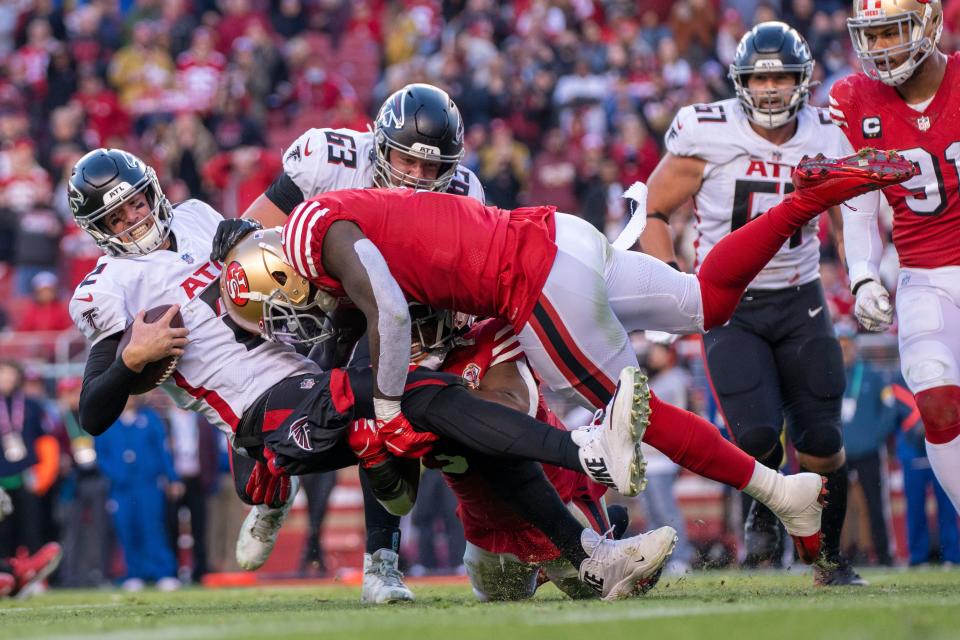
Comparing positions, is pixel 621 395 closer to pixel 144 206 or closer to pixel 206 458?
pixel 144 206

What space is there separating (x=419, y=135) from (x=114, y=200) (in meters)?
1.24

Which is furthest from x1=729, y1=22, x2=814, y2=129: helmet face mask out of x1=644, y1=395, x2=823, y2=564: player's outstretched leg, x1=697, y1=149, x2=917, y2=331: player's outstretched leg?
x1=644, y1=395, x2=823, y2=564: player's outstretched leg

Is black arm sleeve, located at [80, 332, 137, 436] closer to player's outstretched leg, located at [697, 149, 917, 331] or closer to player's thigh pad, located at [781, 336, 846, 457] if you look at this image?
player's outstretched leg, located at [697, 149, 917, 331]

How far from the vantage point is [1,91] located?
15.7 m

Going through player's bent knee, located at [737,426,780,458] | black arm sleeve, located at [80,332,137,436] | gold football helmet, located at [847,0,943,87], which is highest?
gold football helmet, located at [847,0,943,87]

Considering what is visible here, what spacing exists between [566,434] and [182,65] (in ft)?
38.8

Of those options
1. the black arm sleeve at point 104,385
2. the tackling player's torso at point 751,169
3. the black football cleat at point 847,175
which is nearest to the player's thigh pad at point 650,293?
the black football cleat at point 847,175

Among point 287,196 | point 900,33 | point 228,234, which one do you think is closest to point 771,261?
point 900,33

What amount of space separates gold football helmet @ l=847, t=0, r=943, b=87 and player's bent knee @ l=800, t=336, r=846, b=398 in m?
1.21

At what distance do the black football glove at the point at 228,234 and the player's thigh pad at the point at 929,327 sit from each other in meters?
2.52

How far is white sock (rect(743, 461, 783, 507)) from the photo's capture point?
480cm

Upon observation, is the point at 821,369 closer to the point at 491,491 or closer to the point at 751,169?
the point at 751,169

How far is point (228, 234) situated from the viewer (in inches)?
210

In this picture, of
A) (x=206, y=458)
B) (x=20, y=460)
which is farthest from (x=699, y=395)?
(x=20, y=460)
